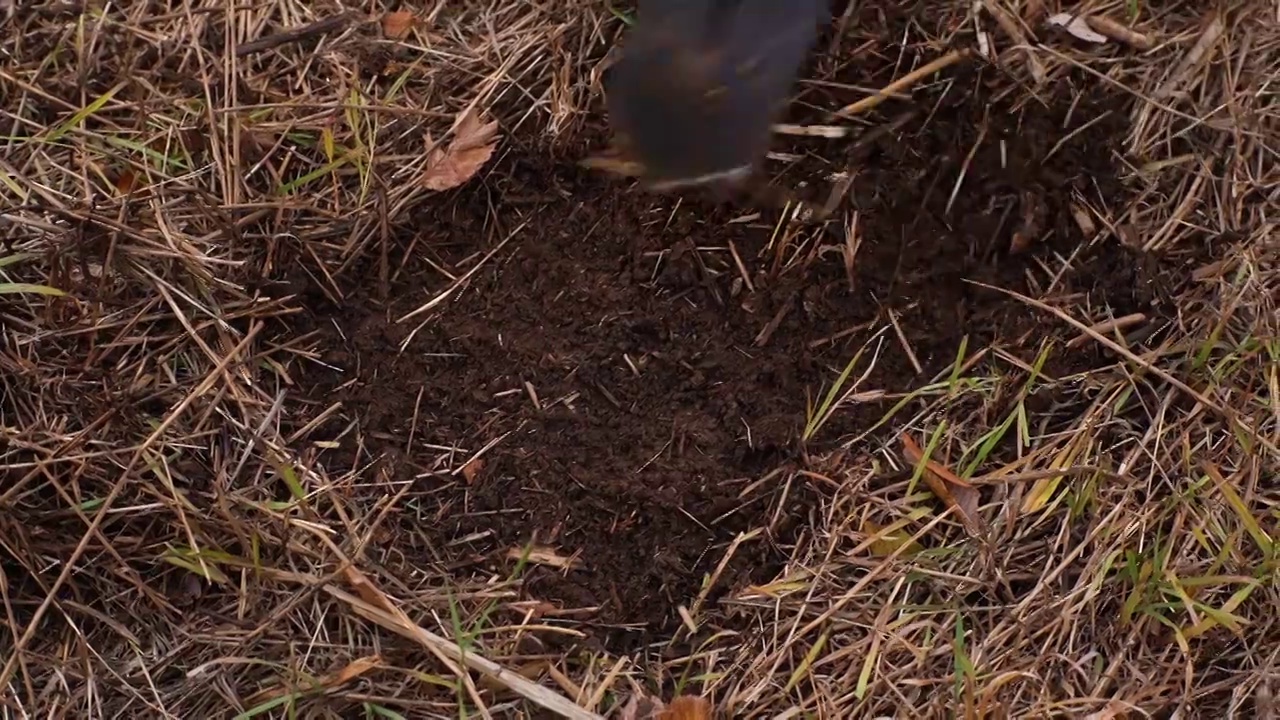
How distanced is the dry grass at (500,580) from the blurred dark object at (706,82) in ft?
0.39

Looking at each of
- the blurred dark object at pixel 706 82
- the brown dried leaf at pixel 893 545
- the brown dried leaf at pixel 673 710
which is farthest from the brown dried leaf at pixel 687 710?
the blurred dark object at pixel 706 82

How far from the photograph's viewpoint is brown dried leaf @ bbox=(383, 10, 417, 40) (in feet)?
5.30

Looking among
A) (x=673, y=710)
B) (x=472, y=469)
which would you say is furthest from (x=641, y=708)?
(x=472, y=469)

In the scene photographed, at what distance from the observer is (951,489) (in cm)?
140

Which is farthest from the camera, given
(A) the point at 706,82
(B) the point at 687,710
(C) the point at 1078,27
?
(C) the point at 1078,27

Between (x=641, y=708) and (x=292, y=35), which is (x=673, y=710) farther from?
(x=292, y=35)

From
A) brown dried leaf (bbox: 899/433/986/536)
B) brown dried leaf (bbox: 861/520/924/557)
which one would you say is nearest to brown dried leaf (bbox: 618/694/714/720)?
brown dried leaf (bbox: 861/520/924/557)

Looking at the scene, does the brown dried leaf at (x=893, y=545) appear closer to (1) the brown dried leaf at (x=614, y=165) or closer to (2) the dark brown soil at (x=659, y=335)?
(2) the dark brown soil at (x=659, y=335)

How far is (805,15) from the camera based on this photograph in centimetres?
148

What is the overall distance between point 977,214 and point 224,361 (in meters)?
1.16

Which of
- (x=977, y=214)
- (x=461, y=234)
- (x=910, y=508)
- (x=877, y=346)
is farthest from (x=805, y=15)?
(x=910, y=508)

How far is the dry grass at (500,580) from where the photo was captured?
1.33 meters

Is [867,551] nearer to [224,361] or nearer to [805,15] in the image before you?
[805,15]

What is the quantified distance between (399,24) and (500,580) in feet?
3.05
